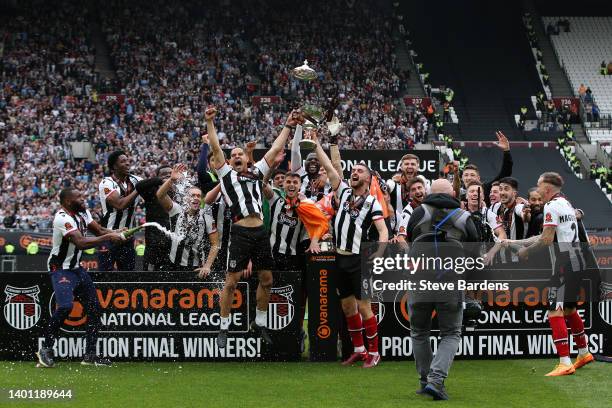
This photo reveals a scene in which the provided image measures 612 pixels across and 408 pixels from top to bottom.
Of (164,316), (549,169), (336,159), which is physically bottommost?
(164,316)

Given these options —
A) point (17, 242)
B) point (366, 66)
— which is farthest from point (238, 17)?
point (17, 242)

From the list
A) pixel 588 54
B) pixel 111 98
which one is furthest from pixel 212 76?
pixel 588 54

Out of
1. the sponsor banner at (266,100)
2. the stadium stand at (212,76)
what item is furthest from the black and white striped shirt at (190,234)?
the sponsor banner at (266,100)

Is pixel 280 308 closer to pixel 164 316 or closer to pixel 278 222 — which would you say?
pixel 278 222

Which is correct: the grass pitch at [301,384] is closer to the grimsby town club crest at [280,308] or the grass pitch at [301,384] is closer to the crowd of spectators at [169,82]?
the grimsby town club crest at [280,308]

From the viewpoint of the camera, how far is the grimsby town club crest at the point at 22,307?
11.4m

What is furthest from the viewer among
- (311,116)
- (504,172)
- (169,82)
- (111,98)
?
(169,82)

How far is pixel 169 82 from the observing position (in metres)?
40.1

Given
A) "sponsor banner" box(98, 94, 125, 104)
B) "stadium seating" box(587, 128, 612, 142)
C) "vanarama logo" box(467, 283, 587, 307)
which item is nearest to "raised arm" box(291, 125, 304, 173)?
"vanarama logo" box(467, 283, 587, 307)

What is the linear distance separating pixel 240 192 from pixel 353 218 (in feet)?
Answer: 4.17

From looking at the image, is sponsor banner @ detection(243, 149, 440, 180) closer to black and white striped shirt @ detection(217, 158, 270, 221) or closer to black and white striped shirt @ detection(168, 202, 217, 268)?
black and white striped shirt @ detection(168, 202, 217, 268)

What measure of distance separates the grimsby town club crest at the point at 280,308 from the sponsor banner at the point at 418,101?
3015 cm

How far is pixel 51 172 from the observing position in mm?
33438

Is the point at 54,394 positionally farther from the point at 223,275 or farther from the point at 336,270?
the point at 336,270
